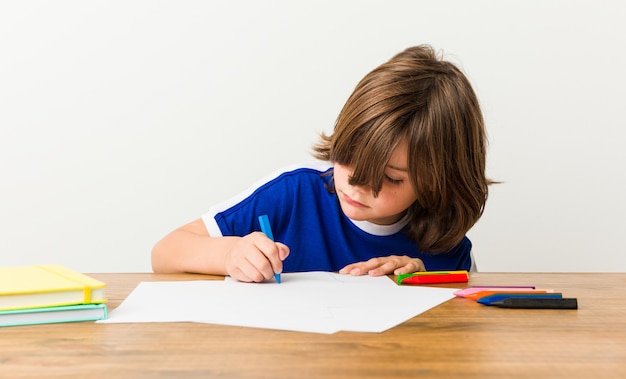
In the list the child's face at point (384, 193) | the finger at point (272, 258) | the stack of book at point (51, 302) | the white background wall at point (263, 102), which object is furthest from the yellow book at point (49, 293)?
the white background wall at point (263, 102)

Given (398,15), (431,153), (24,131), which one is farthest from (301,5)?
(431,153)

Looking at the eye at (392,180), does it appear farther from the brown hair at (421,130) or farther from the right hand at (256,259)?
the right hand at (256,259)

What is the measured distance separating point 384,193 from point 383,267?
0.44ft

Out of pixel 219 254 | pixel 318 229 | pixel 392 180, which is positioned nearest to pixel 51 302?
pixel 219 254

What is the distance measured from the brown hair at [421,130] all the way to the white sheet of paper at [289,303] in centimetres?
21

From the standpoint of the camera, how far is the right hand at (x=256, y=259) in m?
1.06

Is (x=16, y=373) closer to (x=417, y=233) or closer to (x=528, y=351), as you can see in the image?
(x=528, y=351)

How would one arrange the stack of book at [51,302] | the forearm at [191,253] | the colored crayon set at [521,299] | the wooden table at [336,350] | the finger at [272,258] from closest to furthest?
the wooden table at [336,350]
the stack of book at [51,302]
the colored crayon set at [521,299]
the finger at [272,258]
the forearm at [191,253]

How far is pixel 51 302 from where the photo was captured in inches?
31.2

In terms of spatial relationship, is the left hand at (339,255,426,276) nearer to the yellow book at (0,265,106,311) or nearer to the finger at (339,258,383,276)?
the finger at (339,258,383,276)

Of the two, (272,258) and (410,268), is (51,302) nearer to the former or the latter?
(272,258)

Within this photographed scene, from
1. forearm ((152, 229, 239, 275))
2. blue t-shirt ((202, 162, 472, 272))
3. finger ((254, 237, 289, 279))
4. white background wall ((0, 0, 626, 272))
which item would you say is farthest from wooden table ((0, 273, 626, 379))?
white background wall ((0, 0, 626, 272))

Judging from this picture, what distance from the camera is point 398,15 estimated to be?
2.19 metres

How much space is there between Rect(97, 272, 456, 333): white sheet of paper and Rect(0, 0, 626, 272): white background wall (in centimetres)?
116
